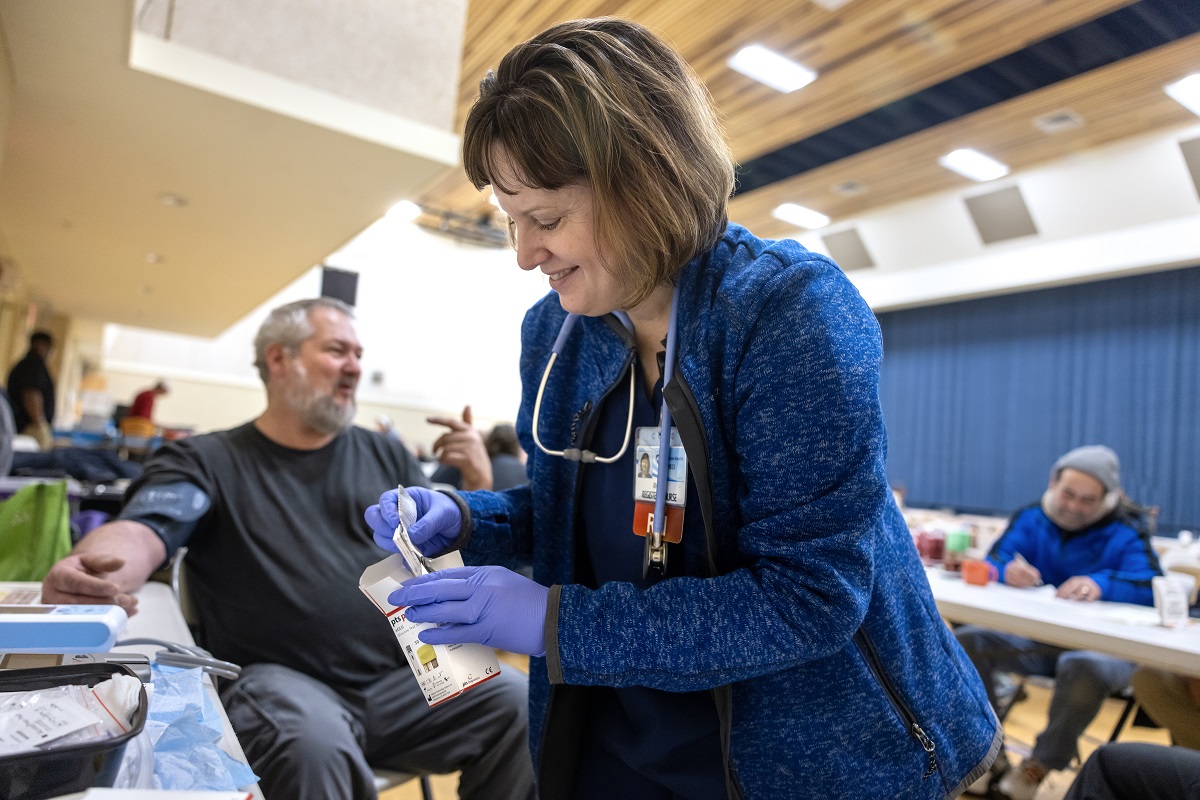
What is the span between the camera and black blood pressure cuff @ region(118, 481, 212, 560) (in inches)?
67.1

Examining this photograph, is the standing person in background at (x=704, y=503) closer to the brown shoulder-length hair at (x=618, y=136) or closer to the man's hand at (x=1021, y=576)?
the brown shoulder-length hair at (x=618, y=136)

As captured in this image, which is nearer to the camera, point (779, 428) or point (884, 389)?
point (779, 428)

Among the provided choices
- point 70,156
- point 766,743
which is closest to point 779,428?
point 766,743

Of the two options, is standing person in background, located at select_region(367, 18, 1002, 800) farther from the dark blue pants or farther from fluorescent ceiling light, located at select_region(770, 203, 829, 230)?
fluorescent ceiling light, located at select_region(770, 203, 829, 230)

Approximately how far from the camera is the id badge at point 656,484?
2.96 ft

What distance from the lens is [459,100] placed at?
629 cm

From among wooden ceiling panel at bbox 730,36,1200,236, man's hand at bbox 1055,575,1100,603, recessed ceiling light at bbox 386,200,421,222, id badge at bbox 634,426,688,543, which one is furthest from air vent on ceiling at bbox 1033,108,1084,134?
recessed ceiling light at bbox 386,200,421,222

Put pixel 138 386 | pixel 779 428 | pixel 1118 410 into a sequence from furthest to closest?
pixel 138 386
pixel 1118 410
pixel 779 428

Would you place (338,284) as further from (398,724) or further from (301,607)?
(398,724)

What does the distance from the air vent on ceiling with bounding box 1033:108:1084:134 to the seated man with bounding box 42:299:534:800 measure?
557cm

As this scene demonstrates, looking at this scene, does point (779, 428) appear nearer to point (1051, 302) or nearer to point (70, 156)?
point (70, 156)

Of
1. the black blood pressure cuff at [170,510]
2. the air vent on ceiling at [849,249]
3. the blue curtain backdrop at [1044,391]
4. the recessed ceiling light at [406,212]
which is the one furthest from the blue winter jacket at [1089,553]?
the recessed ceiling light at [406,212]

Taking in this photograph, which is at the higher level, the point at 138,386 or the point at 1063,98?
the point at 1063,98

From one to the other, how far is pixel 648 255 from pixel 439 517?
1.44 ft
